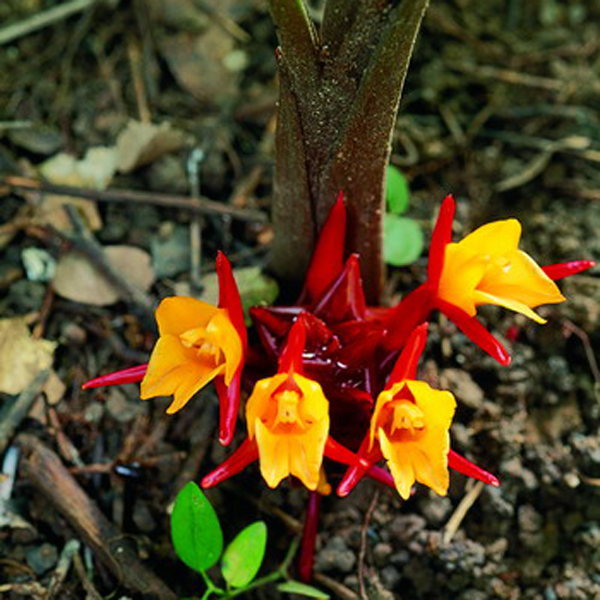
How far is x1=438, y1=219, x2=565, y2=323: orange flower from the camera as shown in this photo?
6.92 ft

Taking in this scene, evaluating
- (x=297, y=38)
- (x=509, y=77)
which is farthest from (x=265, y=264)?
(x=509, y=77)

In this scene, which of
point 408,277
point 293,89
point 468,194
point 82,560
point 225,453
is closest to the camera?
point 293,89

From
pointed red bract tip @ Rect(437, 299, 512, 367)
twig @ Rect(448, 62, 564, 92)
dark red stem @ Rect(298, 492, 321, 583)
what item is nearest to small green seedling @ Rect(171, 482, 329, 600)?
dark red stem @ Rect(298, 492, 321, 583)

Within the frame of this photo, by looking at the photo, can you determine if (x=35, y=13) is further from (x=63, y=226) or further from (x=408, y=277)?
(x=408, y=277)

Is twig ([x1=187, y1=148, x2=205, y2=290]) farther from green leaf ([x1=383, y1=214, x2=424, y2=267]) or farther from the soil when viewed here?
green leaf ([x1=383, y1=214, x2=424, y2=267])

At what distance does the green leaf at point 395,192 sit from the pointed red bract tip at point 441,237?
2.09 feet

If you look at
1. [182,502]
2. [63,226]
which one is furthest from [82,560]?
[63,226]

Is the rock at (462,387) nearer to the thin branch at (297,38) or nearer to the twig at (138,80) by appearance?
the thin branch at (297,38)

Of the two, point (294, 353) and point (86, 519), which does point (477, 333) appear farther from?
point (86, 519)

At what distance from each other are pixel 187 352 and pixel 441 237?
0.76 meters

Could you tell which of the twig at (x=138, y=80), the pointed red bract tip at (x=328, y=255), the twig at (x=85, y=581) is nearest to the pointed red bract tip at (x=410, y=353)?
the pointed red bract tip at (x=328, y=255)

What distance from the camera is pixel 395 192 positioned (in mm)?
A: 2828

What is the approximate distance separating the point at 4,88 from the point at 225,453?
181cm

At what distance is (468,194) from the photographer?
10.4 feet
